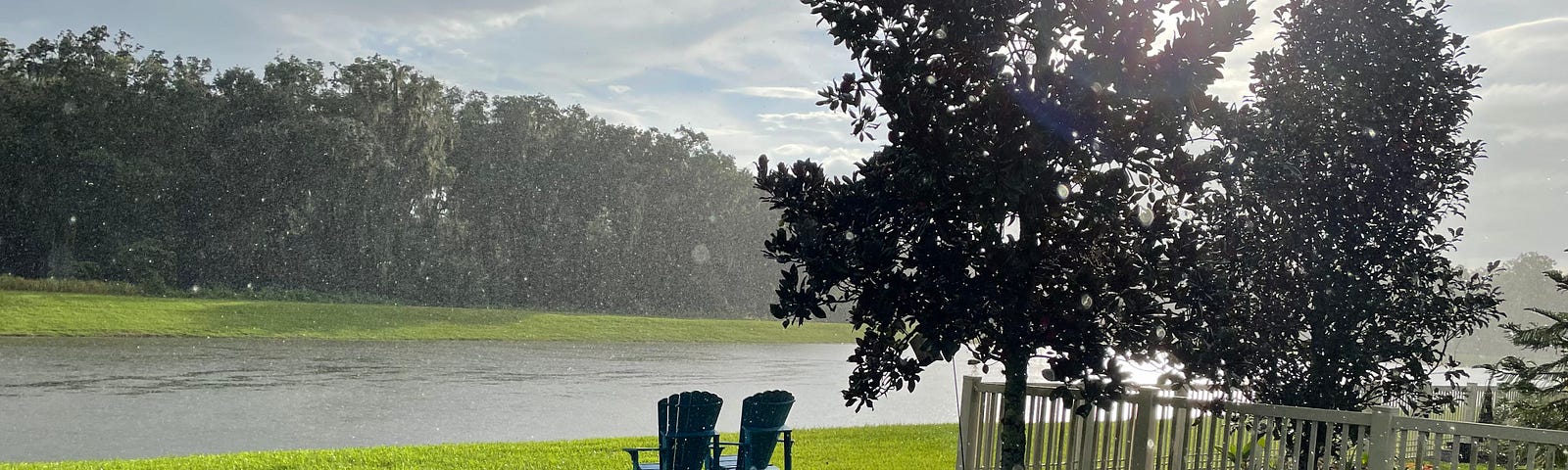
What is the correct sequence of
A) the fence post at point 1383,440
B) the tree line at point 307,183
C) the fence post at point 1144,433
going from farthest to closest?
the tree line at point 307,183
the fence post at point 1144,433
the fence post at point 1383,440

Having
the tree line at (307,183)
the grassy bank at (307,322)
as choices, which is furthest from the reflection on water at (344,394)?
the tree line at (307,183)

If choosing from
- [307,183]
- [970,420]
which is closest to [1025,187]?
[970,420]

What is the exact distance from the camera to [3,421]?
1238cm

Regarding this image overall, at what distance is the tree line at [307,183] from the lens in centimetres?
4175

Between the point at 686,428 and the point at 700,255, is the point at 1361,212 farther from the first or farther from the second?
the point at 700,255

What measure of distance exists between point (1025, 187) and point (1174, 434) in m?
2.30

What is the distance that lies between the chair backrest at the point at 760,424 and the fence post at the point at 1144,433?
2.00 metres

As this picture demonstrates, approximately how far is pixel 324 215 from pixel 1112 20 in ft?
152

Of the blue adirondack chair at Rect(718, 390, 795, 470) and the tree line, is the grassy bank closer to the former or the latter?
the tree line

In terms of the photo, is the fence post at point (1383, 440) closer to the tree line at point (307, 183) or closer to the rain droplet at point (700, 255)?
the tree line at point (307, 183)

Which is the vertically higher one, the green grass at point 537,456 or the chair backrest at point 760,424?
the chair backrest at point 760,424

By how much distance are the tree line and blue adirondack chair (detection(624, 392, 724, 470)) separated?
40.2 m

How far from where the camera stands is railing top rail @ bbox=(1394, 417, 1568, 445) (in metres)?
4.47

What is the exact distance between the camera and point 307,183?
45.6 meters
